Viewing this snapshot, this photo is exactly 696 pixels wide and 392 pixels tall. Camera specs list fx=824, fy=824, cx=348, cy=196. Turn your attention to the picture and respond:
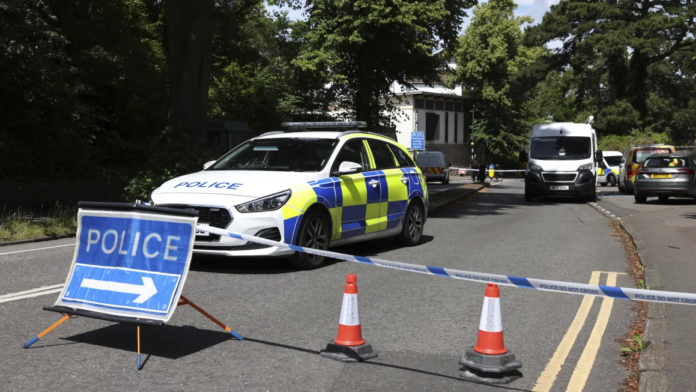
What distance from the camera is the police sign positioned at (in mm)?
5887

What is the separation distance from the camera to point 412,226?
42.6ft

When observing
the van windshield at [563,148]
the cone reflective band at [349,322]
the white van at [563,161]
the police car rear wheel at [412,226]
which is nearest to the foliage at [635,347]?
the cone reflective band at [349,322]

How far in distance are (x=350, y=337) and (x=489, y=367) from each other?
102 cm

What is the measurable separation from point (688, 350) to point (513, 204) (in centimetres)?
2105

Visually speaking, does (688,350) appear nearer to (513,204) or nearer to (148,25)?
(513,204)

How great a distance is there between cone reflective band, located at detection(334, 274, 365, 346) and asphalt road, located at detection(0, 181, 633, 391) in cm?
18

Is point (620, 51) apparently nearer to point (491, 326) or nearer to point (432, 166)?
point (432, 166)

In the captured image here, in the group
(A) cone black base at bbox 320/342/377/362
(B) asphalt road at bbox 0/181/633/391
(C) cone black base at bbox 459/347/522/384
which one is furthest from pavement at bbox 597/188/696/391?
(A) cone black base at bbox 320/342/377/362

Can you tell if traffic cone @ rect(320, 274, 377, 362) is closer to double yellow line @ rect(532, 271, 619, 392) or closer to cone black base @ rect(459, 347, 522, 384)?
cone black base @ rect(459, 347, 522, 384)

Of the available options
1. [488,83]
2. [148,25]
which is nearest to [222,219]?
[148,25]

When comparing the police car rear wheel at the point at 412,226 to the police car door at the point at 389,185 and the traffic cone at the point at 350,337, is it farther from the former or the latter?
the traffic cone at the point at 350,337

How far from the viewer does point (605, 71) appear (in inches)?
2530

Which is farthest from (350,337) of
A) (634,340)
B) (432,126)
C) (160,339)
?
(432,126)

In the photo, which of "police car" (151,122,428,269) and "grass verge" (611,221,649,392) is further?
"police car" (151,122,428,269)
